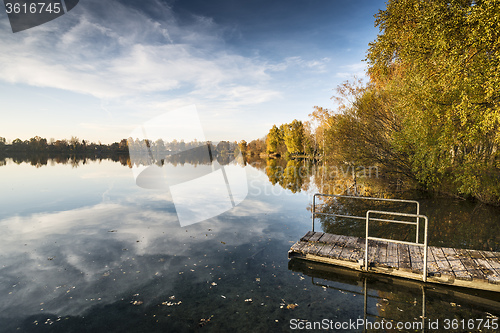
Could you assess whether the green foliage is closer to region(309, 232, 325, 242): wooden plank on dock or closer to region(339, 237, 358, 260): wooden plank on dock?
region(339, 237, 358, 260): wooden plank on dock

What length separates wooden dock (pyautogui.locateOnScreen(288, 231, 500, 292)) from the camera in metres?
6.23

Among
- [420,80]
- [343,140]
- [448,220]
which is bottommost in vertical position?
[448,220]

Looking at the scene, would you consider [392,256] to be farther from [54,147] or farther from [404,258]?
[54,147]

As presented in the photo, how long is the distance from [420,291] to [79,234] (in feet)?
40.6

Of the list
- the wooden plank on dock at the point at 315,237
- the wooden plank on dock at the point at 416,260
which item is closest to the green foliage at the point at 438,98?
the wooden plank on dock at the point at 416,260

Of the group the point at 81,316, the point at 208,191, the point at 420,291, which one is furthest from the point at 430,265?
the point at 208,191

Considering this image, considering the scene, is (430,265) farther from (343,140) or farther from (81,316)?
(343,140)

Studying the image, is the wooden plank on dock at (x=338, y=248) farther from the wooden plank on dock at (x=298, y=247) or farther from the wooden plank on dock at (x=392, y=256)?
the wooden plank on dock at (x=392, y=256)

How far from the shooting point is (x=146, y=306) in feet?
18.7

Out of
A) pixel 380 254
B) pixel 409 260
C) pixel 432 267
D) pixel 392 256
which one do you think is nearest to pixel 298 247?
pixel 380 254

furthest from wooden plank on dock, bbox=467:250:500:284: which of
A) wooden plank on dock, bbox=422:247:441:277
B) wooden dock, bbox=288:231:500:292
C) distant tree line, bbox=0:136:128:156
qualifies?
distant tree line, bbox=0:136:128:156

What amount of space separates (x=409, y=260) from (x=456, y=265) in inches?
42.8

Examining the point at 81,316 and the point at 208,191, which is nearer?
the point at 81,316

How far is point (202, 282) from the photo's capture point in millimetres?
6773
